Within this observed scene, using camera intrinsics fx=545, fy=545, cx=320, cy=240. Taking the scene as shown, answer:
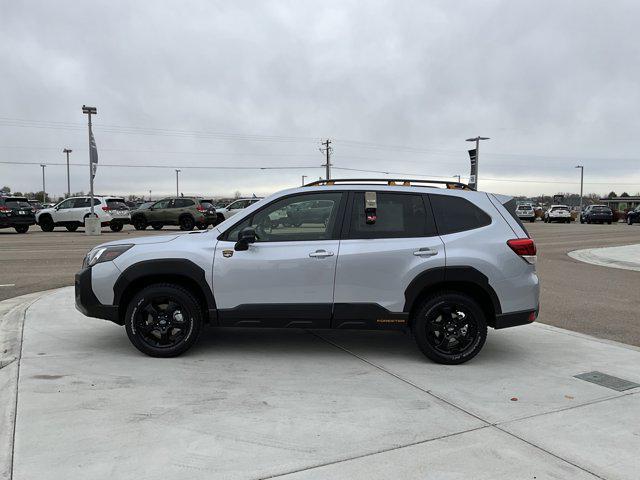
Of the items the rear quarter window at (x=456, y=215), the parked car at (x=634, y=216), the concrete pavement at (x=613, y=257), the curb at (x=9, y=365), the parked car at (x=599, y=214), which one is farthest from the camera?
the parked car at (x=599, y=214)

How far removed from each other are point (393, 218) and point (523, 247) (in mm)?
1251

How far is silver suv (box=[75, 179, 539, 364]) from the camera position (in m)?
5.09

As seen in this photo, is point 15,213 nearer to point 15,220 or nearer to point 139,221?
point 15,220

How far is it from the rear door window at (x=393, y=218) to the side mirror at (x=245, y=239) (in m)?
0.92

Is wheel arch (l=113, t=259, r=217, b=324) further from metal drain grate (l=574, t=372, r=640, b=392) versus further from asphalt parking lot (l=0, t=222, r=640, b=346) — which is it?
asphalt parking lot (l=0, t=222, r=640, b=346)

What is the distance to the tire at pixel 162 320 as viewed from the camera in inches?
204

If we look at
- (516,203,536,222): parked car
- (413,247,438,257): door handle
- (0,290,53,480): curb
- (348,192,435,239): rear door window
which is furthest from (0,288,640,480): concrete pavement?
(516,203,536,222): parked car

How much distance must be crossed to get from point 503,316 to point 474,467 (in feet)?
7.21

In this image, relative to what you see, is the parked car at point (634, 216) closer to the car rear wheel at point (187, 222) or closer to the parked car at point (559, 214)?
the parked car at point (559, 214)

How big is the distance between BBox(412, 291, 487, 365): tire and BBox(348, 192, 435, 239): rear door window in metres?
0.66

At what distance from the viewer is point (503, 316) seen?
5.16 metres

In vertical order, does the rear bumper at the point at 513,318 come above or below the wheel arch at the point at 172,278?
below

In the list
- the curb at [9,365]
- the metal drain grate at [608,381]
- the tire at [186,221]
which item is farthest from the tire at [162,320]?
the tire at [186,221]

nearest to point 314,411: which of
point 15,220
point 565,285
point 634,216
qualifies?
point 565,285
